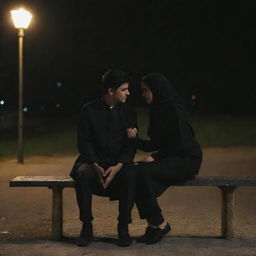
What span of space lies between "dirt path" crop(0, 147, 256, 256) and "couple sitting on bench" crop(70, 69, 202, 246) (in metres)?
0.23

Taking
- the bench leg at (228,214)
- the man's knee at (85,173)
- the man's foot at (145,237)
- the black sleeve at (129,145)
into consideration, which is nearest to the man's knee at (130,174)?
the black sleeve at (129,145)

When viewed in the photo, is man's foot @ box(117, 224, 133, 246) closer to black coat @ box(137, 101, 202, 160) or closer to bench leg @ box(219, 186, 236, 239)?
black coat @ box(137, 101, 202, 160)

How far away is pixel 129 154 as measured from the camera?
561cm

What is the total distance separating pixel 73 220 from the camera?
6.92 m

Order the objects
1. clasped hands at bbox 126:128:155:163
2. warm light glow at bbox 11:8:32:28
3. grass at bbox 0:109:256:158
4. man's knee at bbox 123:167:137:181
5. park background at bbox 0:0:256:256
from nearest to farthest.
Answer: man's knee at bbox 123:167:137:181
clasped hands at bbox 126:128:155:163
park background at bbox 0:0:256:256
warm light glow at bbox 11:8:32:28
grass at bbox 0:109:256:158

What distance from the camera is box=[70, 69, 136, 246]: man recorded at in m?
5.40

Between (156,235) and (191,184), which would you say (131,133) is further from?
(156,235)

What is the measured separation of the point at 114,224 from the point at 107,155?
4.33ft

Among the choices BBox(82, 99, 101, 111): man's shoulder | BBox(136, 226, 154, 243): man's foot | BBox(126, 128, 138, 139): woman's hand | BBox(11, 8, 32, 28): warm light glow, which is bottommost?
BBox(136, 226, 154, 243): man's foot

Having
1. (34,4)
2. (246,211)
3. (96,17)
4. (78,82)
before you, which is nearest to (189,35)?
(96,17)


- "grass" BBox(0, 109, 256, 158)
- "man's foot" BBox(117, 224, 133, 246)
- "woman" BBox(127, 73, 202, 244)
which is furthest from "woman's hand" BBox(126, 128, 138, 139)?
"grass" BBox(0, 109, 256, 158)

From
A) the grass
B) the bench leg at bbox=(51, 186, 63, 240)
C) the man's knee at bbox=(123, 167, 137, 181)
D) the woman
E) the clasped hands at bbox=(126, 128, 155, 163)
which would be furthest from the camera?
the grass

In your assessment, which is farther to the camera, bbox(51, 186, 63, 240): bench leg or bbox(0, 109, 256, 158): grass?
bbox(0, 109, 256, 158): grass

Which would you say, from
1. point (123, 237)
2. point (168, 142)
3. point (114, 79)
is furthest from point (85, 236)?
point (114, 79)
